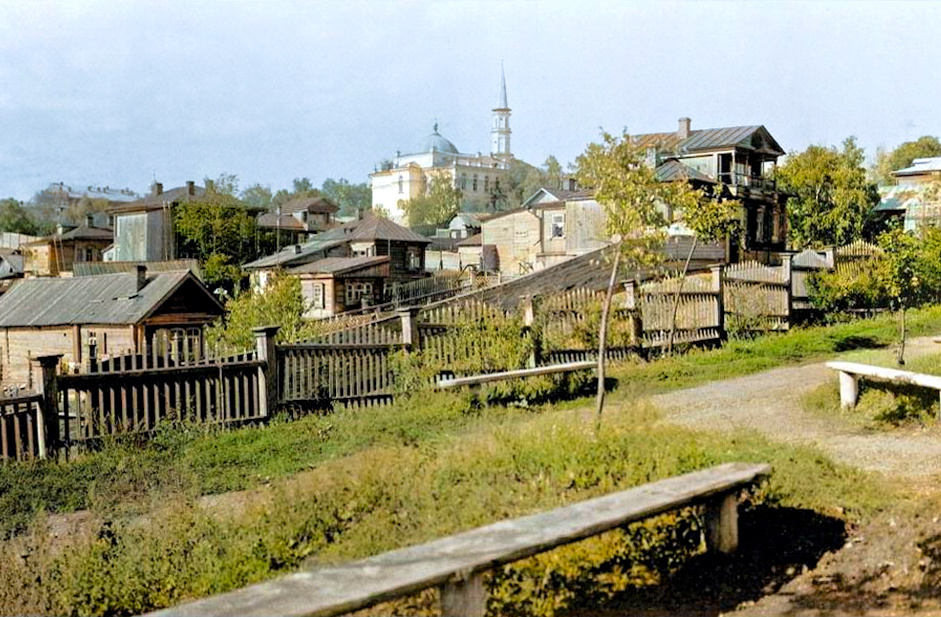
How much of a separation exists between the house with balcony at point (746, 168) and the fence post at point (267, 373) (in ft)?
A: 105

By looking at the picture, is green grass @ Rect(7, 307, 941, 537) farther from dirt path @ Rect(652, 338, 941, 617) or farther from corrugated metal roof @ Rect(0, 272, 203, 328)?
corrugated metal roof @ Rect(0, 272, 203, 328)

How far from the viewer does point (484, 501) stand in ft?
19.5

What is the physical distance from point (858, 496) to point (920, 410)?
4.36 metres

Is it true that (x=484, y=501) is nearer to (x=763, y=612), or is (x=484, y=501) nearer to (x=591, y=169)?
(x=763, y=612)

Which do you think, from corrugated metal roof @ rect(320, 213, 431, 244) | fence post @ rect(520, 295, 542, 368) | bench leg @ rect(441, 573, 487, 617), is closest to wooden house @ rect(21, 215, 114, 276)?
corrugated metal roof @ rect(320, 213, 431, 244)

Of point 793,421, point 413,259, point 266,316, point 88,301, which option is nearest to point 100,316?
point 88,301

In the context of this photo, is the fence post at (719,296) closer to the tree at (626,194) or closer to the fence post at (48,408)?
the tree at (626,194)

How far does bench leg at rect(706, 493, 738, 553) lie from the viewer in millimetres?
5762

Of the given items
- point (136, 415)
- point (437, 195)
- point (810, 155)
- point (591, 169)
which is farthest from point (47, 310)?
point (437, 195)

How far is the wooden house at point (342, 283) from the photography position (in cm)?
4425

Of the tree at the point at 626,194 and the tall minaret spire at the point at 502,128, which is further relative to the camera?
the tall minaret spire at the point at 502,128

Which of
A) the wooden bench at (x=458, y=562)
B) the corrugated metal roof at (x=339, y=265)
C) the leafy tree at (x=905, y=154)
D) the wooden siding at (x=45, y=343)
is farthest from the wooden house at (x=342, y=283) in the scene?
the leafy tree at (x=905, y=154)

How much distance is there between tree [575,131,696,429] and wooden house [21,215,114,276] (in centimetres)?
6552

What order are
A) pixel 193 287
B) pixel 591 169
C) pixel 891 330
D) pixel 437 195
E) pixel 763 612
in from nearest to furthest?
pixel 763 612, pixel 591 169, pixel 891 330, pixel 193 287, pixel 437 195
